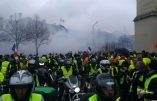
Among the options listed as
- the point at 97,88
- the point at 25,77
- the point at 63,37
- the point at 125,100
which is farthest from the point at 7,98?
the point at 63,37

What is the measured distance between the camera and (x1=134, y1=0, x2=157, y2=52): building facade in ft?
117

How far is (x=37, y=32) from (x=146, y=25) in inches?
1509

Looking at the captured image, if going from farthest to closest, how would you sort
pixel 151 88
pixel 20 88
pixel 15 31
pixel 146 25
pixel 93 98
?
pixel 15 31, pixel 146 25, pixel 151 88, pixel 93 98, pixel 20 88

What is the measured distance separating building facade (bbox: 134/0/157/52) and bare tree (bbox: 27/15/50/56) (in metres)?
35.4

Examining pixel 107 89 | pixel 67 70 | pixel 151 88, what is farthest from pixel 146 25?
pixel 107 89

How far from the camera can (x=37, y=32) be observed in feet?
239

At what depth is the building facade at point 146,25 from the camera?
117 ft

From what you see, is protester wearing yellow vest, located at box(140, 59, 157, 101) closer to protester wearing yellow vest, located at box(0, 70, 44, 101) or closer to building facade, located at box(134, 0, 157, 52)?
protester wearing yellow vest, located at box(0, 70, 44, 101)

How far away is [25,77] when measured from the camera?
205 inches

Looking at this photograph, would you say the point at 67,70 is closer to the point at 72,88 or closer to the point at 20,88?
the point at 72,88

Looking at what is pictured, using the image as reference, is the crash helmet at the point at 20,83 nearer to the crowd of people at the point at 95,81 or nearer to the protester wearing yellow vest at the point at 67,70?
the crowd of people at the point at 95,81

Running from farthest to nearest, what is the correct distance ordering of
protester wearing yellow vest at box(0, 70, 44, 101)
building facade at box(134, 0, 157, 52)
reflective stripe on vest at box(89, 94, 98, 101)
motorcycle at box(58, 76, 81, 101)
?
building facade at box(134, 0, 157, 52) < motorcycle at box(58, 76, 81, 101) < reflective stripe on vest at box(89, 94, 98, 101) < protester wearing yellow vest at box(0, 70, 44, 101)

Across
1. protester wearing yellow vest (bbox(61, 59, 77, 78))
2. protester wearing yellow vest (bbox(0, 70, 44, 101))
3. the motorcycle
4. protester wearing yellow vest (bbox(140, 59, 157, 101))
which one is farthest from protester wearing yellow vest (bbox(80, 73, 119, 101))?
protester wearing yellow vest (bbox(61, 59, 77, 78))

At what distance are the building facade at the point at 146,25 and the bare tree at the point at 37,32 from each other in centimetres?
3535
